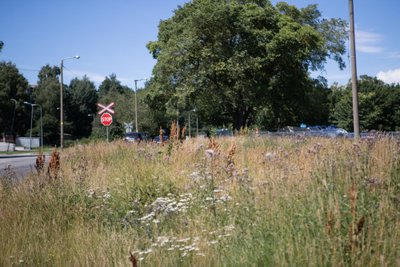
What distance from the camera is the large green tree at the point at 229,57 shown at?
31.6 metres

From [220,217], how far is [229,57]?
27710 mm

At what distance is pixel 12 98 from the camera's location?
248ft

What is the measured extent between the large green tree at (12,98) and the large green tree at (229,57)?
44.5 m

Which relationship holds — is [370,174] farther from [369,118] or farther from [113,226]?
[369,118]

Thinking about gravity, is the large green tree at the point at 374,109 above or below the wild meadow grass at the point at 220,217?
above

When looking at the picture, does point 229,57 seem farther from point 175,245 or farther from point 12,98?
point 12,98

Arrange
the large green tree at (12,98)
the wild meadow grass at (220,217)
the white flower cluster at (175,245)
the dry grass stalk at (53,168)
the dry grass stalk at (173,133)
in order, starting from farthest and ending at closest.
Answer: the large green tree at (12,98), the dry grass stalk at (173,133), the dry grass stalk at (53,168), the white flower cluster at (175,245), the wild meadow grass at (220,217)

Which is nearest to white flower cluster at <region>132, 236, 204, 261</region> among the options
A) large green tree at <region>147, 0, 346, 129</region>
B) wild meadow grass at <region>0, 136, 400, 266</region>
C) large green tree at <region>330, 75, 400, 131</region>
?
wild meadow grass at <region>0, 136, 400, 266</region>

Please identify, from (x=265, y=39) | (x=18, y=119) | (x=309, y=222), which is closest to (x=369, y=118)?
(x=265, y=39)

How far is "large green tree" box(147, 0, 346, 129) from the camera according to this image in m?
31.6

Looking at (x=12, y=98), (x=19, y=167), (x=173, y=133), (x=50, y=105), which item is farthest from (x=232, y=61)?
(x=50, y=105)

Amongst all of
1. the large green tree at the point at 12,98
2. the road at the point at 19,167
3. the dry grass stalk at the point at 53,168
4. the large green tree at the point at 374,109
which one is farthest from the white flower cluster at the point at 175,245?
the large green tree at the point at 12,98

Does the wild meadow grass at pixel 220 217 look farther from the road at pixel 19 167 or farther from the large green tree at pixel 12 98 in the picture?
the large green tree at pixel 12 98

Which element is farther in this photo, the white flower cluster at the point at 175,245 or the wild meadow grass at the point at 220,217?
the white flower cluster at the point at 175,245
